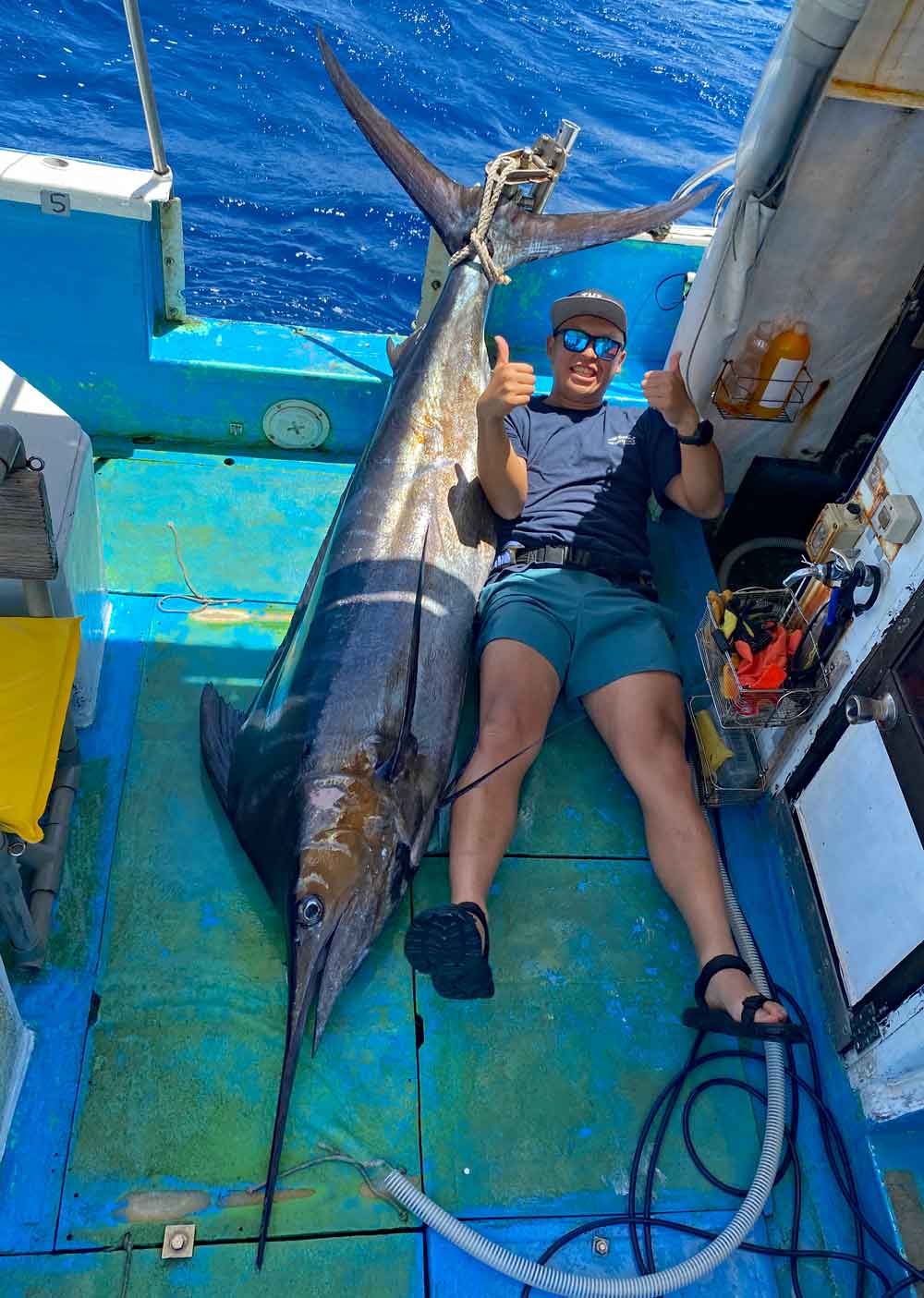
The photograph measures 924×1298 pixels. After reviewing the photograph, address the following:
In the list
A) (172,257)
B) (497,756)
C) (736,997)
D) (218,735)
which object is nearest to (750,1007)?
(736,997)

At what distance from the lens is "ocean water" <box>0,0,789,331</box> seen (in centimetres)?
646

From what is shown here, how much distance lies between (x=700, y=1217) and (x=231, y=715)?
1599 mm

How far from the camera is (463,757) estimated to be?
2.57 metres

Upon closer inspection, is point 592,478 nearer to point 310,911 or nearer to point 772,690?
point 772,690

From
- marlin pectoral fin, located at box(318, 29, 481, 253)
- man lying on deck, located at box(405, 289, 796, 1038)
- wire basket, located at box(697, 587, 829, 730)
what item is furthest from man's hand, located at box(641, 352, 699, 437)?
marlin pectoral fin, located at box(318, 29, 481, 253)

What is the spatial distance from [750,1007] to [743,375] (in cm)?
194

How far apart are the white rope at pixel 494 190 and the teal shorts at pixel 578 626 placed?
1318 millimetres

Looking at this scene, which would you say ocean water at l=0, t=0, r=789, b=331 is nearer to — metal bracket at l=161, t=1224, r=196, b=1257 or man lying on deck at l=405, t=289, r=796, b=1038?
man lying on deck at l=405, t=289, r=796, b=1038

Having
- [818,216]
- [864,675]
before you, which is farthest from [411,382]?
[864,675]

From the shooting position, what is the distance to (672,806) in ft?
7.56

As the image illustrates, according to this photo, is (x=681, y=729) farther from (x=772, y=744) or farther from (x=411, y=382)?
(x=411, y=382)

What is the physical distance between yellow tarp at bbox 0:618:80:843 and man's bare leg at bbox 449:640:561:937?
94cm

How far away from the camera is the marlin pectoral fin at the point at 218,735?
7.54 ft

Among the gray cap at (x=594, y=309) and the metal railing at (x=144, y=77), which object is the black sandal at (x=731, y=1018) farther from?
the metal railing at (x=144, y=77)
